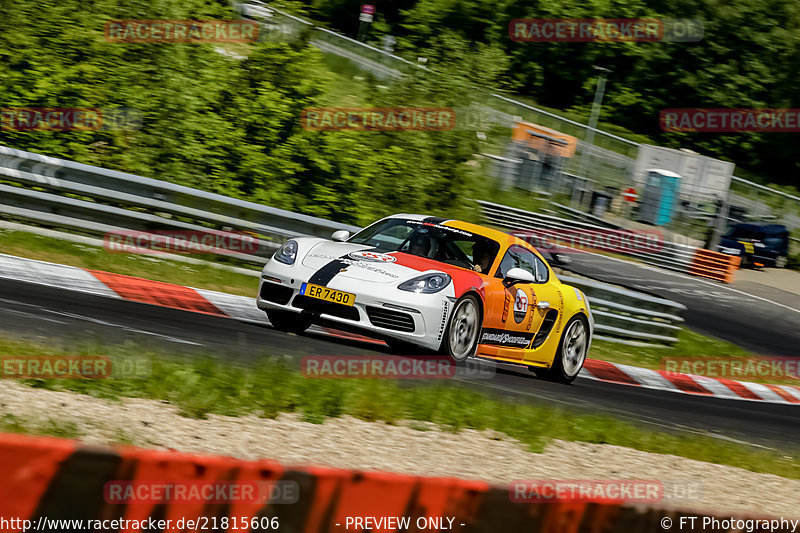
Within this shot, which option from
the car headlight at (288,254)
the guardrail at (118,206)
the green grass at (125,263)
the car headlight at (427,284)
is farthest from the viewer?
the guardrail at (118,206)

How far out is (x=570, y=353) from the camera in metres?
10.1

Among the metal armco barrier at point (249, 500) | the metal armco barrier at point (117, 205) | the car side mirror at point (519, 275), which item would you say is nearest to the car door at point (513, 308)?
the car side mirror at point (519, 275)

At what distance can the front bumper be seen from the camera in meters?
7.70

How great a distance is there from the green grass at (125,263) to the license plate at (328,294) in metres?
3.12

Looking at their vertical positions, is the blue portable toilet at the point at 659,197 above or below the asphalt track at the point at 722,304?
above

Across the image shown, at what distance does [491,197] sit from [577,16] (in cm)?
2155

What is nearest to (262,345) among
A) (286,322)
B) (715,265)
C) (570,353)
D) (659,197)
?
(286,322)

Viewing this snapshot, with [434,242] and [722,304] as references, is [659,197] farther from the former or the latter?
[434,242]

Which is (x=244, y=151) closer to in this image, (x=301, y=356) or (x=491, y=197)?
(x=301, y=356)

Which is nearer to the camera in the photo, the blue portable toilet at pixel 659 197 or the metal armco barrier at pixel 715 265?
the metal armco barrier at pixel 715 265

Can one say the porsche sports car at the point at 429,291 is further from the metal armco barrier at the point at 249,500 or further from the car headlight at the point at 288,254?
the metal armco barrier at the point at 249,500

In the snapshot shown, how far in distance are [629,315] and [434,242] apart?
6.27 m

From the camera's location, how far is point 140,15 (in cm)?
1335

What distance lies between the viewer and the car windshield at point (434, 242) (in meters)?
8.77
